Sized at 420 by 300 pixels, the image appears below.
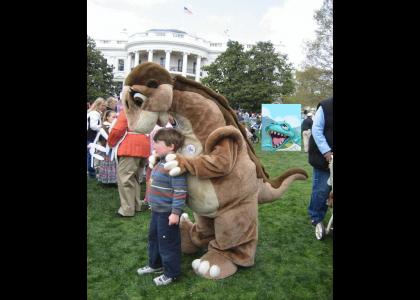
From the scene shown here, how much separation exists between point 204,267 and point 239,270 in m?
0.29

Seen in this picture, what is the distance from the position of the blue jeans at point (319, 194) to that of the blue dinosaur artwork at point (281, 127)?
23.3ft

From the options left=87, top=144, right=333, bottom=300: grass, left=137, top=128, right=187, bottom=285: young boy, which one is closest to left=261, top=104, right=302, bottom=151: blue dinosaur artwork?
left=87, top=144, right=333, bottom=300: grass

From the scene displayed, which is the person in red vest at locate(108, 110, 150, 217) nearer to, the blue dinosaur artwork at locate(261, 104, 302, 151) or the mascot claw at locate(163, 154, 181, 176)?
the mascot claw at locate(163, 154, 181, 176)

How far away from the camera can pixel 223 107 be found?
112 inches

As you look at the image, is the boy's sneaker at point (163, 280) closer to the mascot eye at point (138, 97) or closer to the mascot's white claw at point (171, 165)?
the mascot's white claw at point (171, 165)

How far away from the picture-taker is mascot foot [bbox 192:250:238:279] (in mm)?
2750

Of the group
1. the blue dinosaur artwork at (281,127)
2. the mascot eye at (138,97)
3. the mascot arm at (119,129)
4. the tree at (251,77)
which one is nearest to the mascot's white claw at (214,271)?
the mascot eye at (138,97)

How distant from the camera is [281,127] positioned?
1128cm

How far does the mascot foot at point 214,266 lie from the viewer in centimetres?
275
